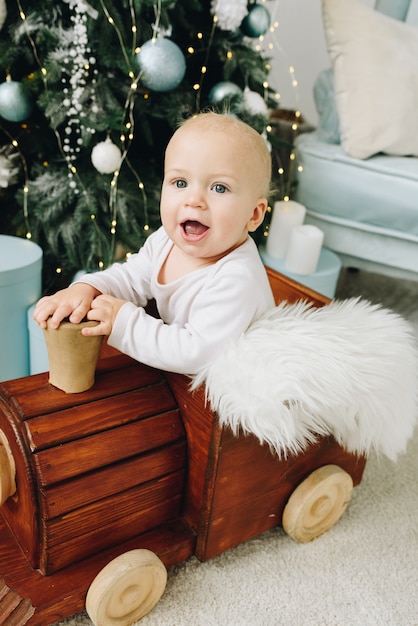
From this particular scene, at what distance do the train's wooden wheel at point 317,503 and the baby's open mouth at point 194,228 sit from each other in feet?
1.40

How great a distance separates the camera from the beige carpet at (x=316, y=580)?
2.45 feet

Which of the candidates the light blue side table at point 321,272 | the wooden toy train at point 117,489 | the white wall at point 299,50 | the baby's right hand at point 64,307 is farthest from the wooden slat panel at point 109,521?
the white wall at point 299,50

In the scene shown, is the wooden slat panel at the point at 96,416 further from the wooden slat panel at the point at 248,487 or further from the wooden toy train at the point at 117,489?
the wooden slat panel at the point at 248,487

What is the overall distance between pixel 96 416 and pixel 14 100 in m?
0.75

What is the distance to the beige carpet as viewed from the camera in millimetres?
747

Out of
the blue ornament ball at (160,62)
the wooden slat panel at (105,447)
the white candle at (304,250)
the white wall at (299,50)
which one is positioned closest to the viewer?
the wooden slat panel at (105,447)

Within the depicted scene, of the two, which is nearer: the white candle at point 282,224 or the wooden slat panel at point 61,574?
the wooden slat panel at point 61,574

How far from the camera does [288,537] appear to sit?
34.7 inches

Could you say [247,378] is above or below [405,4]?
below

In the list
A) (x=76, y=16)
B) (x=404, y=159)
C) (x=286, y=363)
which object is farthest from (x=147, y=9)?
(x=286, y=363)

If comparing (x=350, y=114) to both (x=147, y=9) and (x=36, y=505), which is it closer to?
(x=147, y=9)

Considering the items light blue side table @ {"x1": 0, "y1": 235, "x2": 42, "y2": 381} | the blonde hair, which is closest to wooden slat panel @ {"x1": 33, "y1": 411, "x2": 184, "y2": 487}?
the blonde hair

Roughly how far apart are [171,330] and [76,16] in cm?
73

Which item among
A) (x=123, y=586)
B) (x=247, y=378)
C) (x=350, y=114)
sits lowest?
(x=123, y=586)
